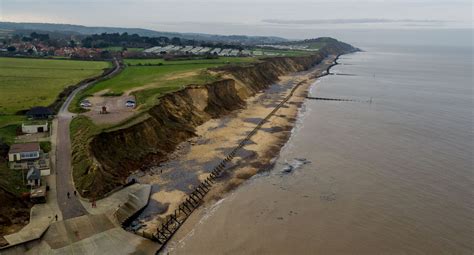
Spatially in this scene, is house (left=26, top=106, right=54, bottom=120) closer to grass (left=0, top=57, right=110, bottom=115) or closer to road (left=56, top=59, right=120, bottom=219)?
road (left=56, top=59, right=120, bottom=219)

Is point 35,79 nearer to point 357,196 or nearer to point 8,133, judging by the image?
point 8,133

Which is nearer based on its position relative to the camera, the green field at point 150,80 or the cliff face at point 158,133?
the cliff face at point 158,133

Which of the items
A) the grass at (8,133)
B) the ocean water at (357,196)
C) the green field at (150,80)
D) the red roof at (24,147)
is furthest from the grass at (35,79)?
the ocean water at (357,196)

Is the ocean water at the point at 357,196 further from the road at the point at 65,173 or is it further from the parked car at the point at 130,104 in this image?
the parked car at the point at 130,104

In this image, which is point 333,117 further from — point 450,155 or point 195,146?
point 195,146

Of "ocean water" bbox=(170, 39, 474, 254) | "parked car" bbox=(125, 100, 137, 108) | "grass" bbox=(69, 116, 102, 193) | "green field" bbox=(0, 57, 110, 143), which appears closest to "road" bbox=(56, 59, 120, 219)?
"grass" bbox=(69, 116, 102, 193)

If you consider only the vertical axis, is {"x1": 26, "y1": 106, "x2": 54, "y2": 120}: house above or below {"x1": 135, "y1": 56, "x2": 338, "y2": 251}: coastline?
above
